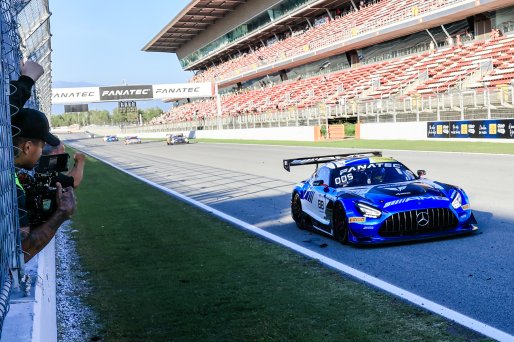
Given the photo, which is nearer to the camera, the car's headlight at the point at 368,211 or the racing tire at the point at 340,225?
the car's headlight at the point at 368,211

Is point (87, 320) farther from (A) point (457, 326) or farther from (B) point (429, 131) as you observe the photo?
(B) point (429, 131)

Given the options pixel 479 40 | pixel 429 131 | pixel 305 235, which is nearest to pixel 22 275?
pixel 305 235

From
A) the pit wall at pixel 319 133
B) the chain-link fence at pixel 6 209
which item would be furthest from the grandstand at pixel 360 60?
the chain-link fence at pixel 6 209

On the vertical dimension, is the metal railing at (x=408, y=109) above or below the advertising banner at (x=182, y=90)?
below

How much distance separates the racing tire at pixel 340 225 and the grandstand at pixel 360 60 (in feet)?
61.0

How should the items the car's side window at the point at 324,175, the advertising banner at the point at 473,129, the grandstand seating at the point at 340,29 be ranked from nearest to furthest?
1. the car's side window at the point at 324,175
2. the advertising banner at the point at 473,129
3. the grandstand seating at the point at 340,29

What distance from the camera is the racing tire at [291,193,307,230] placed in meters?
9.61

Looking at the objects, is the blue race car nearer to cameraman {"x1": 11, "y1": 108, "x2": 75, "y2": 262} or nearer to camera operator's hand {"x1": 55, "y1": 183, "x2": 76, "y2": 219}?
camera operator's hand {"x1": 55, "y1": 183, "x2": 76, "y2": 219}

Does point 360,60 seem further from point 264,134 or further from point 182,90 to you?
point 182,90

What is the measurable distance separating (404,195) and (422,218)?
0.37 m

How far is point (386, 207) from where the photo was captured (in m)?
7.70

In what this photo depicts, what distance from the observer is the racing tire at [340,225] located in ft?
26.4

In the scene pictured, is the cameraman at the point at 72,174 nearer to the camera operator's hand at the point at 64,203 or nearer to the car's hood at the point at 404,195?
the camera operator's hand at the point at 64,203

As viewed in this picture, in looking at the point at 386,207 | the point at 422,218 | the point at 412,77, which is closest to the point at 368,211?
the point at 386,207
